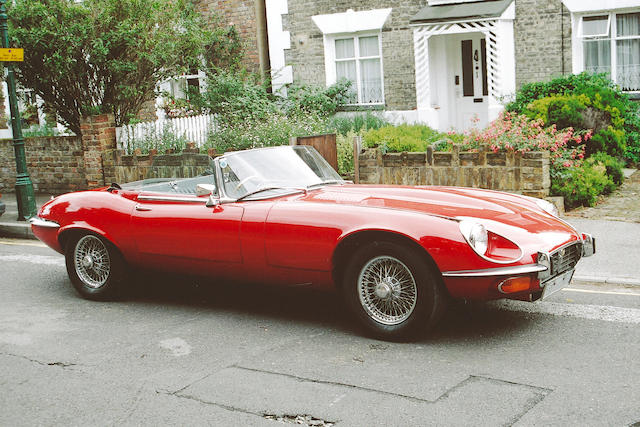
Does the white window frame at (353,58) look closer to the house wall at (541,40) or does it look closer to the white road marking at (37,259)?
the house wall at (541,40)

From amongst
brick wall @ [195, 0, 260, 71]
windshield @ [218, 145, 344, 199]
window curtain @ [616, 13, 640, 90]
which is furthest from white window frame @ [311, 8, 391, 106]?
windshield @ [218, 145, 344, 199]

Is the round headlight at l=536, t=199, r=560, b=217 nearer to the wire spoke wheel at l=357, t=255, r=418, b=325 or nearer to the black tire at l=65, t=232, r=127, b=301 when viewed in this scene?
the wire spoke wheel at l=357, t=255, r=418, b=325

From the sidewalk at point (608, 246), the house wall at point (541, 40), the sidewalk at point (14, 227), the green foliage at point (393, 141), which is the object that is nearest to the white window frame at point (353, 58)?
the house wall at point (541, 40)

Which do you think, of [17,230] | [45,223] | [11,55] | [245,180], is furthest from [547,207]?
[11,55]

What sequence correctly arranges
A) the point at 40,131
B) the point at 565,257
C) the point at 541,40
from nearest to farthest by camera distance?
the point at 565,257
the point at 541,40
the point at 40,131

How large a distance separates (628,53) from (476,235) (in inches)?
459

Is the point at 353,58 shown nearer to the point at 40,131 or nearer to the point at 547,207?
the point at 40,131

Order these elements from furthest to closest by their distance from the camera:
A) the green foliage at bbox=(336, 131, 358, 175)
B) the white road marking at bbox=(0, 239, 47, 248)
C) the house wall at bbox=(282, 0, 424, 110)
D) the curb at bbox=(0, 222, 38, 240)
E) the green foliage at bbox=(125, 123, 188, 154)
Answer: the house wall at bbox=(282, 0, 424, 110), the green foliage at bbox=(125, 123, 188, 154), the green foliage at bbox=(336, 131, 358, 175), the curb at bbox=(0, 222, 38, 240), the white road marking at bbox=(0, 239, 47, 248)

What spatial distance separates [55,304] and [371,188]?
10.2 feet

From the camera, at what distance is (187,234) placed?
6.57 meters

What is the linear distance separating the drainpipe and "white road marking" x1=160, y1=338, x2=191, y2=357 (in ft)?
43.8

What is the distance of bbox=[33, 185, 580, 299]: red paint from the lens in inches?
216

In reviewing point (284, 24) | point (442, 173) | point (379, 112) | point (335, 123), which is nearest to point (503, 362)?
point (442, 173)

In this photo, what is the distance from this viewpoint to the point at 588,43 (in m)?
15.8
